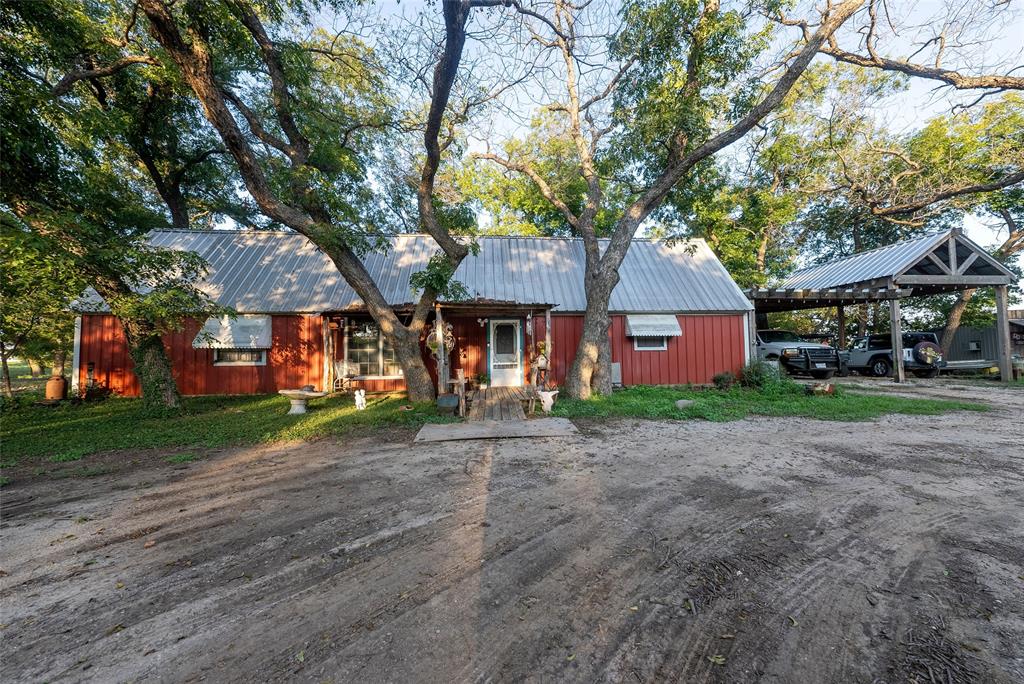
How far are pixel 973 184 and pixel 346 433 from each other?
21.6 m

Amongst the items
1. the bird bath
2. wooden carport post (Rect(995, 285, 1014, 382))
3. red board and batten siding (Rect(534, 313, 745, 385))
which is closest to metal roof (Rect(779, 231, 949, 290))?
wooden carport post (Rect(995, 285, 1014, 382))

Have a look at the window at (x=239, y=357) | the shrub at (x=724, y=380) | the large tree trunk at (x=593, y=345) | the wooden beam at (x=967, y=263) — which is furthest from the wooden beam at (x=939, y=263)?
the window at (x=239, y=357)

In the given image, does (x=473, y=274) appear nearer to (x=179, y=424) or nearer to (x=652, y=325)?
(x=652, y=325)

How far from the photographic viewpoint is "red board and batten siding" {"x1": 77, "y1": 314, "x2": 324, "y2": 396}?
11.0 metres

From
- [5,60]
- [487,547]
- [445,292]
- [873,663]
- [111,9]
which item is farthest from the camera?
[445,292]

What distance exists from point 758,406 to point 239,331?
13.9 metres

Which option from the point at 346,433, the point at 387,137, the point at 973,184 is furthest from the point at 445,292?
the point at 973,184

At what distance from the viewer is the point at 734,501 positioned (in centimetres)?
369

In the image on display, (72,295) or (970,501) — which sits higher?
(72,295)

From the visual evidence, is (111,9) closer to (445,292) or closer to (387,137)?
(387,137)

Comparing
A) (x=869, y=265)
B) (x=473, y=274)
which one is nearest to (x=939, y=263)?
(x=869, y=265)

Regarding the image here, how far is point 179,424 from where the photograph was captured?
7.53 metres

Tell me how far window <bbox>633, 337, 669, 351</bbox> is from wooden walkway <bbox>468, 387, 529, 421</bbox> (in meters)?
4.34

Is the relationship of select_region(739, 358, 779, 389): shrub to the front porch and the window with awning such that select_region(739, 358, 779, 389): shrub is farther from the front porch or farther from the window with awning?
the front porch
